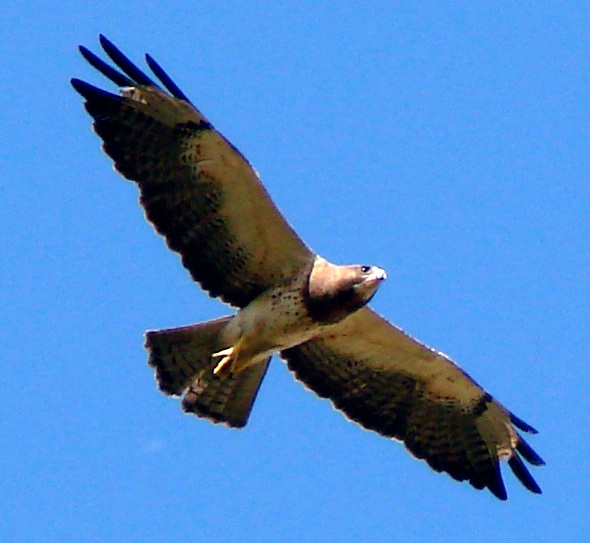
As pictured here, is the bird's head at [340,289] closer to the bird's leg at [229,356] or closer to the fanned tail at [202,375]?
the bird's leg at [229,356]

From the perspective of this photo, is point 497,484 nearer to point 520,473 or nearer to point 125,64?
point 520,473

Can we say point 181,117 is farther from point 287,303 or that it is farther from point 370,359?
point 370,359

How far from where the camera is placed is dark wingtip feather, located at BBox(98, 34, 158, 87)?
13383 millimetres

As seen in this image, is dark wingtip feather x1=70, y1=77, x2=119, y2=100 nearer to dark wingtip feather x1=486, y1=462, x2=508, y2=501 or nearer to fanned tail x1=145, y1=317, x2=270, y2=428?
fanned tail x1=145, y1=317, x2=270, y2=428

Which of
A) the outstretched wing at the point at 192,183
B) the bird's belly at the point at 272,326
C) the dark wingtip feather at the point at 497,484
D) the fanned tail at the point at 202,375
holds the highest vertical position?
the outstretched wing at the point at 192,183

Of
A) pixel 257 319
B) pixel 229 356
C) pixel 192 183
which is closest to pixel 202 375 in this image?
pixel 229 356

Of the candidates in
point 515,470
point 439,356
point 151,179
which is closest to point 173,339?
point 151,179

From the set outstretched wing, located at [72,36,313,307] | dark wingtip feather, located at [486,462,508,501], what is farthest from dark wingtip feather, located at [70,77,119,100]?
dark wingtip feather, located at [486,462,508,501]

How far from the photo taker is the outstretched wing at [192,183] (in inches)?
538

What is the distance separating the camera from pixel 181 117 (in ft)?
45.2

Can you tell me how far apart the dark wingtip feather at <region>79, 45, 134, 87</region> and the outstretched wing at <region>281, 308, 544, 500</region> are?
9.07 feet

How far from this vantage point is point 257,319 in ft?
46.2

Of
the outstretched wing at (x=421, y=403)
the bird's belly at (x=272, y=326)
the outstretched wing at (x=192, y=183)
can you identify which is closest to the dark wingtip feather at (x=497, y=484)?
the outstretched wing at (x=421, y=403)

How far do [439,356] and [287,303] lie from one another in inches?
58.7
